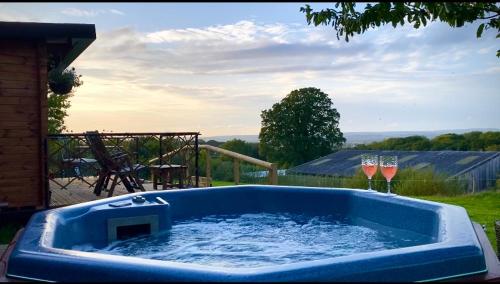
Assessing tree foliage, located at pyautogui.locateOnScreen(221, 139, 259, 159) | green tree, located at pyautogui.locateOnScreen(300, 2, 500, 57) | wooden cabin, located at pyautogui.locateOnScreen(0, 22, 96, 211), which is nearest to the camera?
green tree, located at pyautogui.locateOnScreen(300, 2, 500, 57)

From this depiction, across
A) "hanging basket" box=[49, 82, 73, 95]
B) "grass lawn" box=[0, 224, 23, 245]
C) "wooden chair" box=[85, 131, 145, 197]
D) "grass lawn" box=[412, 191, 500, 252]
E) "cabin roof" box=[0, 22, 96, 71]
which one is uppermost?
"cabin roof" box=[0, 22, 96, 71]

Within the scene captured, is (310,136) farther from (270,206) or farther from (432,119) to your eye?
(270,206)

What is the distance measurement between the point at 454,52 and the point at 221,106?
4.91 m

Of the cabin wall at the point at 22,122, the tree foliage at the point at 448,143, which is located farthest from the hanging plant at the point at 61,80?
the tree foliage at the point at 448,143

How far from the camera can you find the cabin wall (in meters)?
5.95

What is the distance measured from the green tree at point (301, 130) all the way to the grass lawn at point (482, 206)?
1851 cm

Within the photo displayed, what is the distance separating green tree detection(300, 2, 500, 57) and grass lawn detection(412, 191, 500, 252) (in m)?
2.36

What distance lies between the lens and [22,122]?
19.9 ft

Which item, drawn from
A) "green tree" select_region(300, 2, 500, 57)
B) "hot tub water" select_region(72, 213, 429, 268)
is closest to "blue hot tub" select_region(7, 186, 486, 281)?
"hot tub water" select_region(72, 213, 429, 268)

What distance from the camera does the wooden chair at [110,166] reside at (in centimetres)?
698

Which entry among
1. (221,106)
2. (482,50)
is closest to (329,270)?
(482,50)

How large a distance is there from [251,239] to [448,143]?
72.3 feet

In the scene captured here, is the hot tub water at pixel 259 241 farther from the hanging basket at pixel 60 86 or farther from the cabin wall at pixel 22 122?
the hanging basket at pixel 60 86

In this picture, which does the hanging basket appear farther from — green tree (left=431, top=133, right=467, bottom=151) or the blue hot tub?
green tree (left=431, top=133, right=467, bottom=151)
